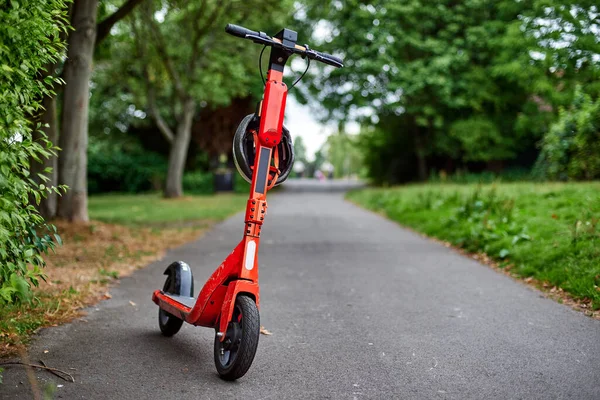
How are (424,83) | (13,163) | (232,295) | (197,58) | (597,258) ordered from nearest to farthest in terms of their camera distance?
(13,163) → (232,295) → (597,258) → (197,58) → (424,83)

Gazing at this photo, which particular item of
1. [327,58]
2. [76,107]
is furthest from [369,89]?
[327,58]

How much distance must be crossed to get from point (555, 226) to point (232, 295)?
6191 mm

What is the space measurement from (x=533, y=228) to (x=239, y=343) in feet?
21.2

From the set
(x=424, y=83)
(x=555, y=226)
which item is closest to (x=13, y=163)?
(x=555, y=226)

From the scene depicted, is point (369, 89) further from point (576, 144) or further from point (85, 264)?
point (85, 264)

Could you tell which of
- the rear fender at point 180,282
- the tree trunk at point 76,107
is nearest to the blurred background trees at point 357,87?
the tree trunk at point 76,107

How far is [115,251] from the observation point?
873cm

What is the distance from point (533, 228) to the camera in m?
8.66

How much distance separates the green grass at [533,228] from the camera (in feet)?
21.4

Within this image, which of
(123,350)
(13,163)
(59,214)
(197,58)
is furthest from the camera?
(197,58)

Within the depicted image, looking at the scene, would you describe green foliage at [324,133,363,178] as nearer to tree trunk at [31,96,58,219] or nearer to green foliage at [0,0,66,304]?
tree trunk at [31,96,58,219]

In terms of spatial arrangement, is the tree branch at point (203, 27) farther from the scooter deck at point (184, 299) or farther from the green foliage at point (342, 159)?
the green foliage at point (342, 159)

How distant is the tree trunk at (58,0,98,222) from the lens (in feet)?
31.7

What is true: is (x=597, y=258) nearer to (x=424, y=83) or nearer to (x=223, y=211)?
(x=223, y=211)
